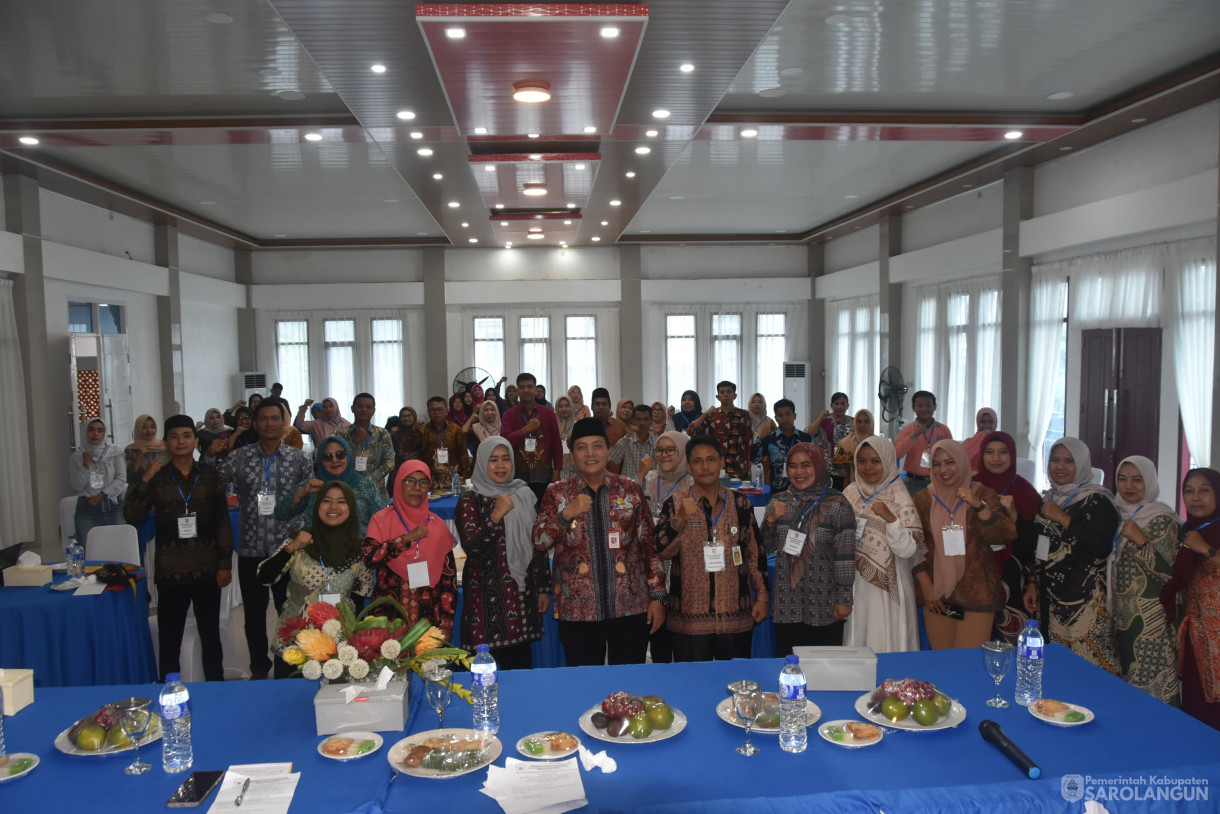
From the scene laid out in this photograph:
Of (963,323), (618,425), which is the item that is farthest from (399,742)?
(963,323)

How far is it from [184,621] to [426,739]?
255 centimetres

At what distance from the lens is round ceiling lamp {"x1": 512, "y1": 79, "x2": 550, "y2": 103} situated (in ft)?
17.1

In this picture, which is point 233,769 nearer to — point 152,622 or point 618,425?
point 152,622

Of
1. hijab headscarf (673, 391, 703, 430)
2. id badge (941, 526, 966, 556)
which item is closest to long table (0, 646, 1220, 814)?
id badge (941, 526, 966, 556)

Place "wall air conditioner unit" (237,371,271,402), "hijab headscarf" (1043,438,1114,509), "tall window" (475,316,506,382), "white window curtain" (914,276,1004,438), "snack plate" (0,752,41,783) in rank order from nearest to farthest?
"snack plate" (0,752,41,783) → "hijab headscarf" (1043,438,1114,509) → "white window curtain" (914,276,1004,438) → "wall air conditioner unit" (237,371,271,402) → "tall window" (475,316,506,382)

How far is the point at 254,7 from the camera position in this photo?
4.62 metres

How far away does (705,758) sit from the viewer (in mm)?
2211

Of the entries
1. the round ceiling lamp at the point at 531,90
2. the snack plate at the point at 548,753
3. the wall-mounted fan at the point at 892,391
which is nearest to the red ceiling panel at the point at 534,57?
the round ceiling lamp at the point at 531,90

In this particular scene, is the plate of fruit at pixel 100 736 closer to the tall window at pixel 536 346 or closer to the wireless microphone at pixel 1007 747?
the wireless microphone at pixel 1007 747

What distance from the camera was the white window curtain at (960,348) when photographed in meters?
9.77

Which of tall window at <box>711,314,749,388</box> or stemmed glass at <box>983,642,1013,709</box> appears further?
tall window at <box>711,314,749,388</box>

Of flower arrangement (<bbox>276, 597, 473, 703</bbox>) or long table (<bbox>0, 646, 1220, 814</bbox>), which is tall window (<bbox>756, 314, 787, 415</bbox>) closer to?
long table (<bbox>0, 646, 1220, 814</bbox>)

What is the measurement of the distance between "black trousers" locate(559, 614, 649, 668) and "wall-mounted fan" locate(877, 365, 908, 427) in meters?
8.81

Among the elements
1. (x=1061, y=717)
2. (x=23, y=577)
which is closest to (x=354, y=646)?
(x=1061, y=717)
